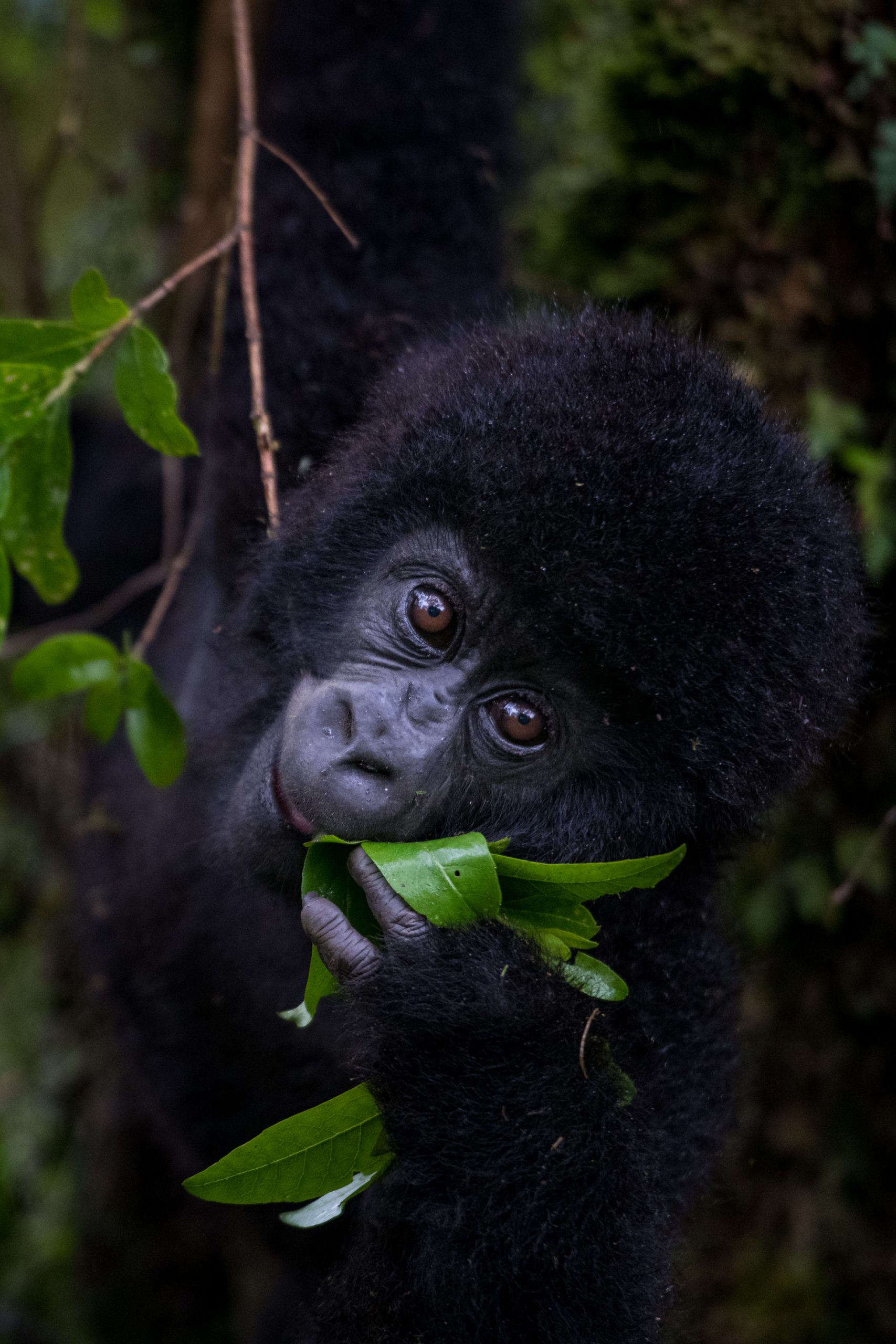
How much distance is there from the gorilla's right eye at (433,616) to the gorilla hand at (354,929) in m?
0.51

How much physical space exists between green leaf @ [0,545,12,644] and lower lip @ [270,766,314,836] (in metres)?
0.58

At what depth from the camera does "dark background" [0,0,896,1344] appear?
3.36m

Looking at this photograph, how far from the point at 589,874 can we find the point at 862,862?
176cm

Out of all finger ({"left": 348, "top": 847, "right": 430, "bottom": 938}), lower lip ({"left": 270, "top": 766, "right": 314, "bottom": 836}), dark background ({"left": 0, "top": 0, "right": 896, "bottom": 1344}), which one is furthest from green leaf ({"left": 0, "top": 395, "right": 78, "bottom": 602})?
dark background ({"left": 0, "top": 0, "right": 896, "bottom": 1344})

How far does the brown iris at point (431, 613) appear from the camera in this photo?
2213 mm

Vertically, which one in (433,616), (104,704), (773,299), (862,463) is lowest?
(104,704)

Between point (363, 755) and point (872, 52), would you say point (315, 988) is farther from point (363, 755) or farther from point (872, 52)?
point (872, 52)

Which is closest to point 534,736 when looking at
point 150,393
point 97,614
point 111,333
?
point 150,393

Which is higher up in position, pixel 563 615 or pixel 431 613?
pixel 563 615

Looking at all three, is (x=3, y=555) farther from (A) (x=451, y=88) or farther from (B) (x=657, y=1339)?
(A) (x=451, y=88)

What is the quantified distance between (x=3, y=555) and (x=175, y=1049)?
183 cm

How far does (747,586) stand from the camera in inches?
78.5

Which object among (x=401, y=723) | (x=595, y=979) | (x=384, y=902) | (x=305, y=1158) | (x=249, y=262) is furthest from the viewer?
(x=249, y=262)

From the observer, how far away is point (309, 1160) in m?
1.80
